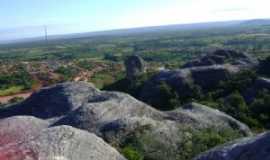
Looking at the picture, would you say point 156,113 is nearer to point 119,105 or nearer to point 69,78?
point 119,105

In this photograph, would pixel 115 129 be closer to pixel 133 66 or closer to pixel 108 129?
pixel 108 129

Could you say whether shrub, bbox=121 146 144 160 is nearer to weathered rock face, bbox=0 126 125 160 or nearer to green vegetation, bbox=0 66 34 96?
weathered rock face, bbox=0 126 125 160

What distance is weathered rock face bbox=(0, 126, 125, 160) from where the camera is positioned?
18078 millimetres

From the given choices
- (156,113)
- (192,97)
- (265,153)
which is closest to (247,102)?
(192,97)

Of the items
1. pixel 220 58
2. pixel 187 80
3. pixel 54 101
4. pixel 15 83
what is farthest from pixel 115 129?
pixel 15 83

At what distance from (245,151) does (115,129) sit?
10.9 metres

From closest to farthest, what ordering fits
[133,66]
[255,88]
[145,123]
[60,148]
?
[60,148]
[145,123]
[255,88]
[133,66]

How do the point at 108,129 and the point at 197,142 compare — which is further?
the point at 108,129

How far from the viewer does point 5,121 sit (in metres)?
29.8

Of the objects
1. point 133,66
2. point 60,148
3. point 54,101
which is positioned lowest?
point 133,66

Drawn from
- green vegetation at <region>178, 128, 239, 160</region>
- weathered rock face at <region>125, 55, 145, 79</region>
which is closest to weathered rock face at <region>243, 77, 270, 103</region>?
green vegetation at <region>178, 128, 239, 160</region>

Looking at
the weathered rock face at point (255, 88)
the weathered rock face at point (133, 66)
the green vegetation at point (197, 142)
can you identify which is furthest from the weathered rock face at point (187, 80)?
the green vegetation at point (197, 142)

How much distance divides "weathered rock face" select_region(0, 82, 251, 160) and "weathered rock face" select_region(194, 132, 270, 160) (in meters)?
5.40

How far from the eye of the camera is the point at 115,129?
83.4ft
